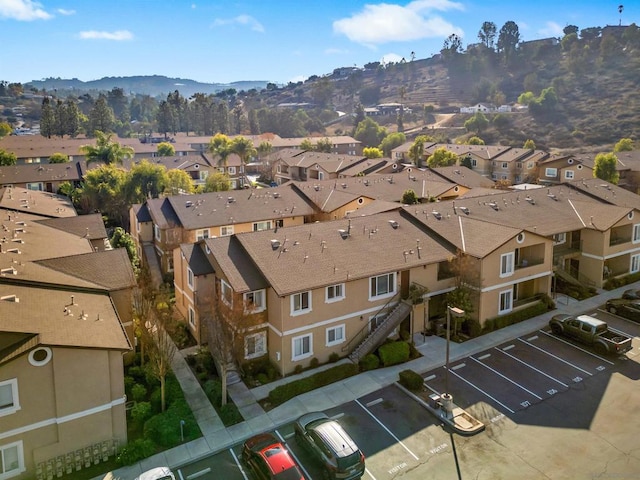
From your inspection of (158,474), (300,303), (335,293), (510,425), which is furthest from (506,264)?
(158,474)

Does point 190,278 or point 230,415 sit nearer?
point 230,415

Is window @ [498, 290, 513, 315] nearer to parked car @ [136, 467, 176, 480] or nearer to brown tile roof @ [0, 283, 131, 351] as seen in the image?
parked car @ [136, 467, 176, 480]

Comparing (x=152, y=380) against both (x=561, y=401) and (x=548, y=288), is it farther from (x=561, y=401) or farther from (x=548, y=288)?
(x=548, y=288)

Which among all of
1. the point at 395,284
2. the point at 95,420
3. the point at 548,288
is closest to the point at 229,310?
the point at 95,420

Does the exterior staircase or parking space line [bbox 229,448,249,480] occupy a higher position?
the exterior staircase

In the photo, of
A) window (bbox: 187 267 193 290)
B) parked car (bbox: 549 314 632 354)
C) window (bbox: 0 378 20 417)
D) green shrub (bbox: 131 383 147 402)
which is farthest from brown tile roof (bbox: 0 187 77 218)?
parked car (bbox: 549 314 632 354)

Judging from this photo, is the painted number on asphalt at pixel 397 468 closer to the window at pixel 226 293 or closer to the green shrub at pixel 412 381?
the green shrub at pixel 412 381

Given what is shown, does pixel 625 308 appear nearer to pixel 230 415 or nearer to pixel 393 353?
pixel 393 353
